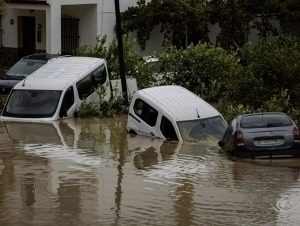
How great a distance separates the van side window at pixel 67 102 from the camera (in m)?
24.0

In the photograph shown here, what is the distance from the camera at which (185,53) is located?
93.5ft

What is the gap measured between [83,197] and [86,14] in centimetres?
2465

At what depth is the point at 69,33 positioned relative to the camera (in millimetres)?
37875

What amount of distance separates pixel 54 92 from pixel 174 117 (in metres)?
4.73

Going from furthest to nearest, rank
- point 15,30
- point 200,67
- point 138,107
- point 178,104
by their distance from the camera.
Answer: point 15,30 < point 200,67 < point 138,107 < point 178,104

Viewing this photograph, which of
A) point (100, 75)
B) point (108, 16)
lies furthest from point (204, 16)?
point (100, 75)

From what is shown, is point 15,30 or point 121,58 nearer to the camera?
point 121,58

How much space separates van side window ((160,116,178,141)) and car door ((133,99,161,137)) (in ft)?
0.87

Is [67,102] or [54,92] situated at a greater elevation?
[54,92]

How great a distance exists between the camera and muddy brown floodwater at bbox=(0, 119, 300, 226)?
12180 mm

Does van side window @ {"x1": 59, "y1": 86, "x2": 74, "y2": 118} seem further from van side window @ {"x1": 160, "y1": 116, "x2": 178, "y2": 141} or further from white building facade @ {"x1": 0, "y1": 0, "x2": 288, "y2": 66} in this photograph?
white building facade @ {"x1": 0, "y1": 0, "x2": 288, "y2": 66}

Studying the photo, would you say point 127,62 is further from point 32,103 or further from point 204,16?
point 204,16

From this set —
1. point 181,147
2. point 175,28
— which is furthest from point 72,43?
point 181,147

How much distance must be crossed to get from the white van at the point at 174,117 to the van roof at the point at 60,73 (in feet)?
9.84
